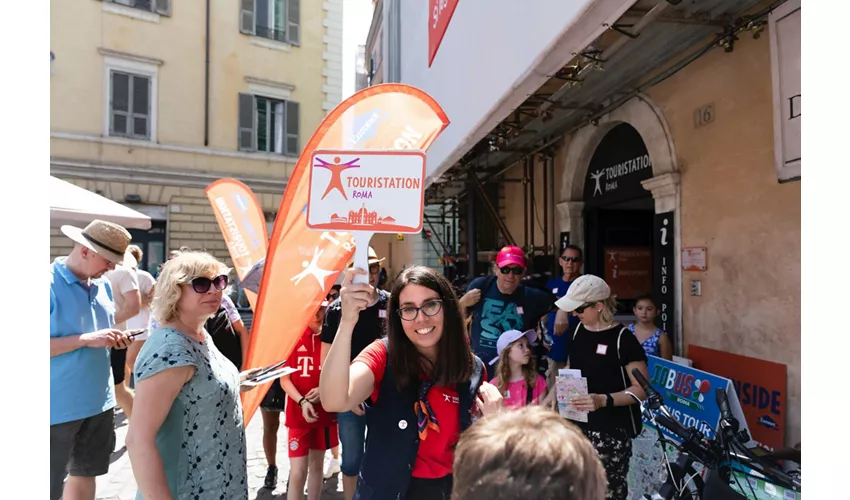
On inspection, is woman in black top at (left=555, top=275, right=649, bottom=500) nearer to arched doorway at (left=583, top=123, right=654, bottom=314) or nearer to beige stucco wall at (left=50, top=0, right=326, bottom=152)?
arched doorway at (left=583, top=123, right=654, bottom=314)

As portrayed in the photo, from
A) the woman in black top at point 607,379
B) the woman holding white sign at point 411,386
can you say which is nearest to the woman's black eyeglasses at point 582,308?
the woman in black top at point 607,379

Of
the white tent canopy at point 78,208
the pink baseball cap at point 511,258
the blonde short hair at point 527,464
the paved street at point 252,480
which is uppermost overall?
the white tent canopy at point 78,208

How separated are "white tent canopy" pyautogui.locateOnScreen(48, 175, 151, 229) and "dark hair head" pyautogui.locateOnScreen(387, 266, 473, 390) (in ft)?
14.7

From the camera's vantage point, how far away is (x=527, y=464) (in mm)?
933

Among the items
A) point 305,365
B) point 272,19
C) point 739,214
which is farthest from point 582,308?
point 272,19

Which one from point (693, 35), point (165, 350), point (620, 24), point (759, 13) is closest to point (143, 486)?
point (165, 350)

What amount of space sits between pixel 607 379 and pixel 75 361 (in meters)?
3.18

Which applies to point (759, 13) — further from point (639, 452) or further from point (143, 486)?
point (143, 486)

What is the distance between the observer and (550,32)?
2.95 m

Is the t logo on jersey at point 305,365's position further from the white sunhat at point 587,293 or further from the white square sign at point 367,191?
the white square sign at point 367,191

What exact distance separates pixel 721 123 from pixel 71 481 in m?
5.67

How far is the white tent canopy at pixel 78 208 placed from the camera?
16.6 feet

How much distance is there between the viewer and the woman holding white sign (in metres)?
1.75

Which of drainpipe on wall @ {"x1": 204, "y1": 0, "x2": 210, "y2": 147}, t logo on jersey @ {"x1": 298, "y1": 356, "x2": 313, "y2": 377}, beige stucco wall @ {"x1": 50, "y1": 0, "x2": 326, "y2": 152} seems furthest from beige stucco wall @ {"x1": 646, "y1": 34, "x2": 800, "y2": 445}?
beige stucco wall @ {"x1": 50, "y1": 0, "x2": 326, "y2": 152}
